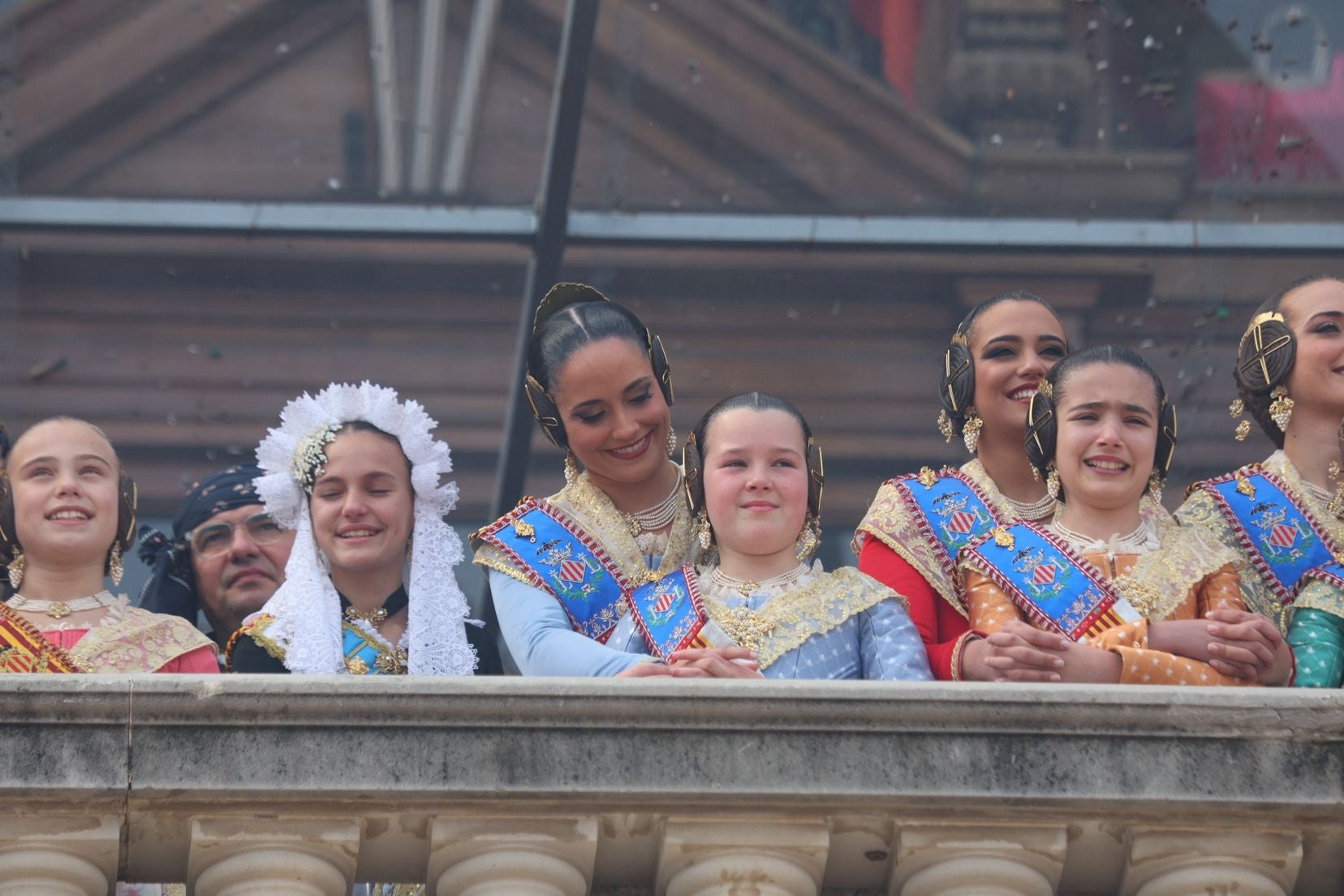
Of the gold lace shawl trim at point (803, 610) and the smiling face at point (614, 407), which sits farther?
the smiling face at point (614, 407)

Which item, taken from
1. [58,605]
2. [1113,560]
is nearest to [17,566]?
[58,605]

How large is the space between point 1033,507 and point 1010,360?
0.32m

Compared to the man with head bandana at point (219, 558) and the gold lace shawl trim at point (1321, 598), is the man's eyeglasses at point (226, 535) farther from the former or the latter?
the gold lace shawl trim at point (1321, 598)

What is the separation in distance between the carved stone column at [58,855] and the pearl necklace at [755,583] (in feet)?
4.46

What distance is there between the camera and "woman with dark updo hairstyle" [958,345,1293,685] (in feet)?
15.9

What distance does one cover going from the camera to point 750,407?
522cm

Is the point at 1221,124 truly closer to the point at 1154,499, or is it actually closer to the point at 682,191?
the point at 682,191

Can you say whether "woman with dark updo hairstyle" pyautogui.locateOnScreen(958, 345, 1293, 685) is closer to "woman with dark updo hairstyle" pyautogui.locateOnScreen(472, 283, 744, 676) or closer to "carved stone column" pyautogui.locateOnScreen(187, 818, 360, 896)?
"woman with dark updo hairstyle" pyautogui.locateOnScreen(472, 283, 744, 676)

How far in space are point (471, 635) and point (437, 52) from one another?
2809 millimetres

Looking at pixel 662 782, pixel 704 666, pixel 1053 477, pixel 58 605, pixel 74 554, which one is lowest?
pixel 662 782

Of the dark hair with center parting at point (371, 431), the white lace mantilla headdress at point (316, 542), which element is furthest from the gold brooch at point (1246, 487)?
the dark hair with center parting at point (371, 431)

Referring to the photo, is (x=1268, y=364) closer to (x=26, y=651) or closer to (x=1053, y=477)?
(x=1053, y=477)

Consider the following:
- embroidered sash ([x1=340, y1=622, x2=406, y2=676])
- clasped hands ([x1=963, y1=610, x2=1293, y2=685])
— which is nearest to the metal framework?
embroidered sash ([x1=340, y1=622, x2=406, y2=676])

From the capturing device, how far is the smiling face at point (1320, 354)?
5594 mm
